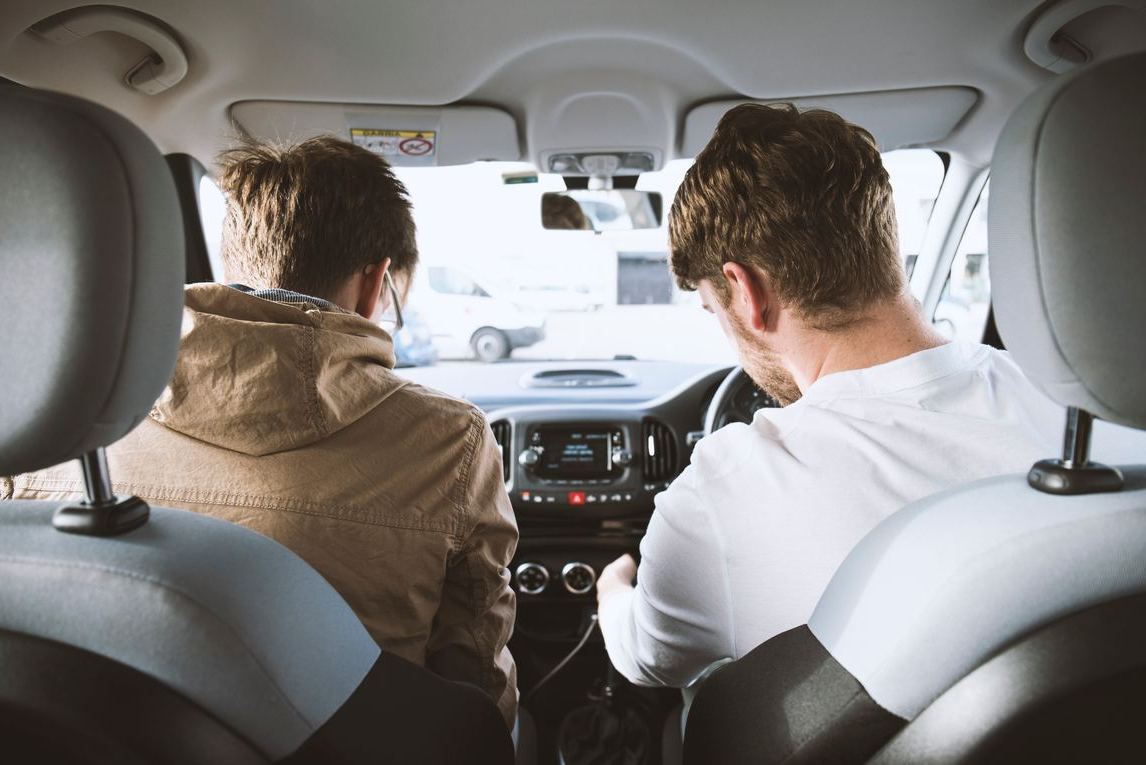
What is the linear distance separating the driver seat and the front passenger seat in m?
0.67

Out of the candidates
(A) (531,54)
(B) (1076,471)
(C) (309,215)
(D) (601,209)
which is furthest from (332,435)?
(D) (601,209)

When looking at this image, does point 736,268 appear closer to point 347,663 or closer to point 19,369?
point 347,663

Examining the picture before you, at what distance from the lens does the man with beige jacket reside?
A: 1217 millimetres

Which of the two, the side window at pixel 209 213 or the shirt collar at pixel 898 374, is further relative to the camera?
the side window at pixel 209 213

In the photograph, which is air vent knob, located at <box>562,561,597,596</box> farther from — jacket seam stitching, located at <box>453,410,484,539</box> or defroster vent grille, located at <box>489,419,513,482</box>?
jacket seam stitching, located at <box>453,410,484,539</box>

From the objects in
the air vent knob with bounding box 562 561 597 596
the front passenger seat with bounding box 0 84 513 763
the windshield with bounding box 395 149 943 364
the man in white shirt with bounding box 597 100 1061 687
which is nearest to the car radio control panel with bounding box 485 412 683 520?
the air vent knob with bounding box 562 561 597 596

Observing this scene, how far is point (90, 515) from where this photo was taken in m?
0.87

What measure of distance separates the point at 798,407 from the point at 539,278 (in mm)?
2754

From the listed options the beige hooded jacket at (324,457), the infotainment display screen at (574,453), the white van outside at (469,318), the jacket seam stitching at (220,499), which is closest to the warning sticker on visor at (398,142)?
the white van outside at (469,318)

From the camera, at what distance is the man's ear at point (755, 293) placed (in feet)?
4.97

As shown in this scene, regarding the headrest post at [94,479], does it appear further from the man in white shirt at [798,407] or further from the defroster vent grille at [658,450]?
the defroster vent grille at [658,450]

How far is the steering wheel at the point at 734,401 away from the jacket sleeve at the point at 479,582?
4.91 ft

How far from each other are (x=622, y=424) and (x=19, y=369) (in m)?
2.40

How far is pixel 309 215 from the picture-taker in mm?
1595
